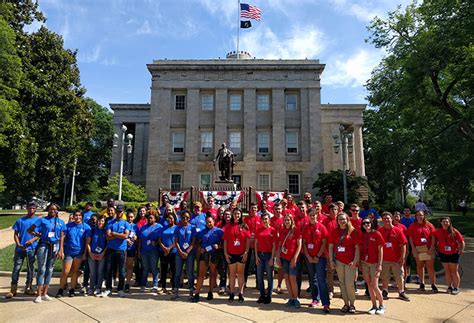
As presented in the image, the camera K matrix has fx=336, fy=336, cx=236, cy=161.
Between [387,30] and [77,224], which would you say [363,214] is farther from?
[387,30]

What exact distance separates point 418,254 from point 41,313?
858 centimetres

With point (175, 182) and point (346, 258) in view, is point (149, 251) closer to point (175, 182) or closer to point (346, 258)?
point (346, 258)

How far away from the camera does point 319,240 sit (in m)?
6.89

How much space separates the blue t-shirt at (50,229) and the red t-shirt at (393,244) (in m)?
7.53

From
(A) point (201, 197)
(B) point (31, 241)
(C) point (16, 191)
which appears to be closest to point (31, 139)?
(C) point (16, 191)

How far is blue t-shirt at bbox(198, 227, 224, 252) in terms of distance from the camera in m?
7.64

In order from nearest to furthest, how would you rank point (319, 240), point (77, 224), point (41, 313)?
point (41, 313), point (319, 240), point (77, 224)

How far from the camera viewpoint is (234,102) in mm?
36750

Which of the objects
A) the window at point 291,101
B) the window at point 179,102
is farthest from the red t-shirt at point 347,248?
the window at point 179,102

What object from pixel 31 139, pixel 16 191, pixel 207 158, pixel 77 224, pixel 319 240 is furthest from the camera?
pixel 207 158

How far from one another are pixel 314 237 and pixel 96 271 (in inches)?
201

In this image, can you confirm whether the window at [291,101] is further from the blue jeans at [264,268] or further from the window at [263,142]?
the blue jeans at [264,268]

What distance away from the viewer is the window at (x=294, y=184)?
34969 millimetres

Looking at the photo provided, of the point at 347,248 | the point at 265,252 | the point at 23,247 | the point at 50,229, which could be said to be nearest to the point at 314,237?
the point at 347,248
